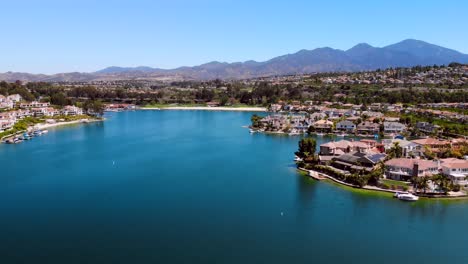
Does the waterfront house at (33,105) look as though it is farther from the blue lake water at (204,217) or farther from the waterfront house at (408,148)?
the waterfront house at (408,148)

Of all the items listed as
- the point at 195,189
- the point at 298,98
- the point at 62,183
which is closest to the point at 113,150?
the point at 62,183

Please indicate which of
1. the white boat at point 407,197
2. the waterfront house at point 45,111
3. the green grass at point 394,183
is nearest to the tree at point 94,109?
the waterfront house at point 45,111

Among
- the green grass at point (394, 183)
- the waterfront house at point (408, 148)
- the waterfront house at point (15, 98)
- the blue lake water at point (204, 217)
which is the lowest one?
the blue lake water at point (204, 217)

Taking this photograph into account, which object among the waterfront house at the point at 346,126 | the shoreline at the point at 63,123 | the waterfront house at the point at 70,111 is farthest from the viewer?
the waterfront house at the point at 70,111

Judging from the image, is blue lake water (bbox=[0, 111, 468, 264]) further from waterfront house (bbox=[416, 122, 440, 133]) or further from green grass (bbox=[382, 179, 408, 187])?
waterfront house (bbox=[416, 122, 440, 133])

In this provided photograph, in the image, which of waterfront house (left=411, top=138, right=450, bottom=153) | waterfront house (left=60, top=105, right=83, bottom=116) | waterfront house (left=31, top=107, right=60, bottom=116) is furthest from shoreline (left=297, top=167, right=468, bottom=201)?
waterfront house (left=60, top=105, right=83, bottom=116)

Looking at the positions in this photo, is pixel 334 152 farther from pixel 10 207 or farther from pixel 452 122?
pixel 452 122

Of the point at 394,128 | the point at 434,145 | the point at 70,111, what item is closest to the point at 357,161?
the point at 434,145
